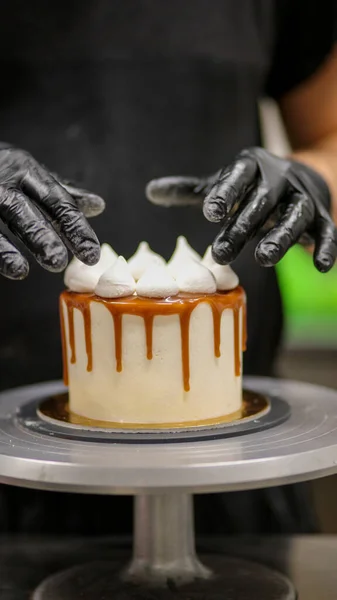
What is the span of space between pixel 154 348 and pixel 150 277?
10cm

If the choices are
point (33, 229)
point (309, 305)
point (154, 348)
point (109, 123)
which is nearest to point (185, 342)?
point (154, 348)

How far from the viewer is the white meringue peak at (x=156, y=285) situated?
4.08 ft

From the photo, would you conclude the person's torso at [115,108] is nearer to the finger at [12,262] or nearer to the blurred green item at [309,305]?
the finger at [12,262]

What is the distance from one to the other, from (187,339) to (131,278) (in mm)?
126

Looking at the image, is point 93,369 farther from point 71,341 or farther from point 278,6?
point 278,6

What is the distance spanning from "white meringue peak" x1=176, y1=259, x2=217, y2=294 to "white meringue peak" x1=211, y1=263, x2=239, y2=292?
0.02 m

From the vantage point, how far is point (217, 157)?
1.93 meters

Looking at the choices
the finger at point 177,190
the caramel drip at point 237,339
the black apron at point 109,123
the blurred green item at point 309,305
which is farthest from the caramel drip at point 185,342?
the blurred green item at point 309,305

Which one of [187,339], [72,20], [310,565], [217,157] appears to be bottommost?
[310,565]

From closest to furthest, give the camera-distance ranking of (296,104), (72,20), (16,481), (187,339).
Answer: (16,481)
(187,339)
(72,20)
(296,104)

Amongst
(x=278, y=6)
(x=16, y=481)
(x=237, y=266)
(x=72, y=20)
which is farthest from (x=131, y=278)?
(x=278, y=6)

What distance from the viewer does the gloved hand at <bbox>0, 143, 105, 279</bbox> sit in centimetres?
113

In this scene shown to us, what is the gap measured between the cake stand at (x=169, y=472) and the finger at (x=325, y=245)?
0.22 meters

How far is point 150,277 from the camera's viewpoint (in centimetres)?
126
